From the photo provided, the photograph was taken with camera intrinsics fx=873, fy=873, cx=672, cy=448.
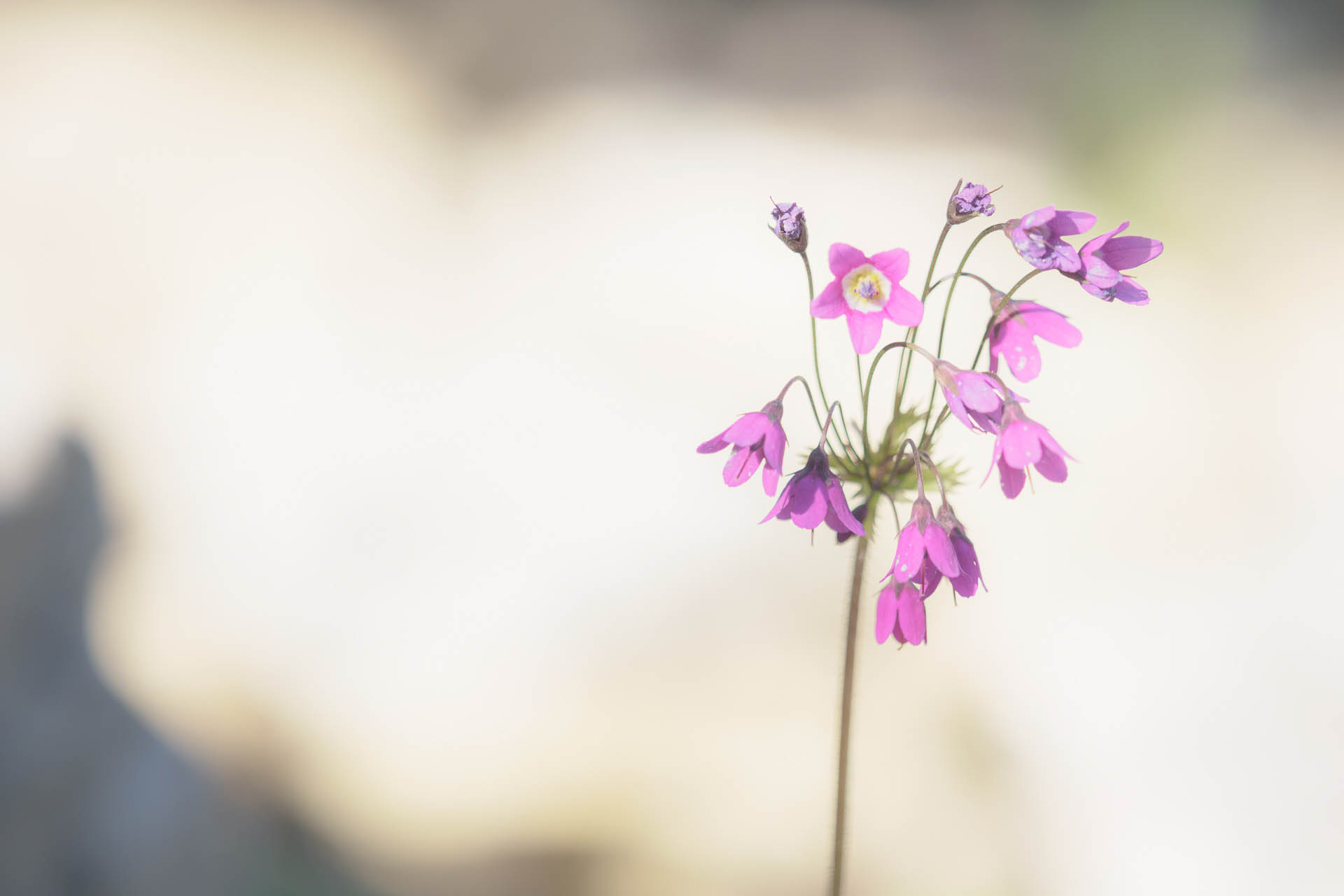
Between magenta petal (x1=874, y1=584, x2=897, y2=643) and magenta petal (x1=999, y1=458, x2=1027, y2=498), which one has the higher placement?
magenta petal (x1=999, y1=458, x2=1027, y2=498)

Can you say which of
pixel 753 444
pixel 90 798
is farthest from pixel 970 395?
pixel 90 798

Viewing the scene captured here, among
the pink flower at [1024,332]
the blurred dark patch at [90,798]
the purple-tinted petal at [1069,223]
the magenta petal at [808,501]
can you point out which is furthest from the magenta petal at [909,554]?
the blurred dark patch at [90,798]

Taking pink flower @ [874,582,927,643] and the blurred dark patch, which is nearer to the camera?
pink flower @ [874,582,927,643]

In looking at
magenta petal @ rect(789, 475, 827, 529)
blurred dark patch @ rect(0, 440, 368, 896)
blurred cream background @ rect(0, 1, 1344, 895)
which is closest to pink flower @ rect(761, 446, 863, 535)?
magenta petal @ rect(789, 475, 827, 529)

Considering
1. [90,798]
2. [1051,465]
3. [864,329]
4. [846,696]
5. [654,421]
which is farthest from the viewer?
[654,421]

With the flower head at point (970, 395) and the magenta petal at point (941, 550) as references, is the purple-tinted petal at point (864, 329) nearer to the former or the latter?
the flower head at point (970, 395)

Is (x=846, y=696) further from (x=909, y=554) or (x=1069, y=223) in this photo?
(x=1069, y=223)

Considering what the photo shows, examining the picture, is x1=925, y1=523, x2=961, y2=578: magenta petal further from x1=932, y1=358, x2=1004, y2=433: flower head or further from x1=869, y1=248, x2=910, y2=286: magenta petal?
x1=869, y1=248, x2=910, y2=286: magenta petal
